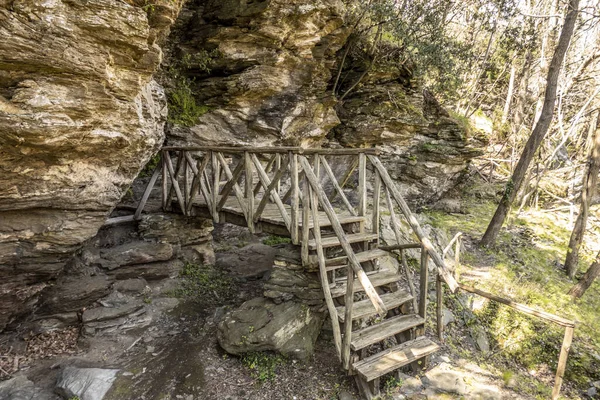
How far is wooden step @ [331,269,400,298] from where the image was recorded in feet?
14.7

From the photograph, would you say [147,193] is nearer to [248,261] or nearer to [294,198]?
[248,261]

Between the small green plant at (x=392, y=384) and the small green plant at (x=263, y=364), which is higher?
the small green plant at (x=392, y=384)

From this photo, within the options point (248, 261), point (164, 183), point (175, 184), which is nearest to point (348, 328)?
point (248, 261)

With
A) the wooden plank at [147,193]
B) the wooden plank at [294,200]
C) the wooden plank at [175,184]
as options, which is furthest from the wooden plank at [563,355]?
the wooden plank at [147,193]

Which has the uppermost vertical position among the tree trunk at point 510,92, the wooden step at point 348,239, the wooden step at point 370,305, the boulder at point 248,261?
the tree trunk at point 510,92

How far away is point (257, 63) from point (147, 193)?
13.0 ft

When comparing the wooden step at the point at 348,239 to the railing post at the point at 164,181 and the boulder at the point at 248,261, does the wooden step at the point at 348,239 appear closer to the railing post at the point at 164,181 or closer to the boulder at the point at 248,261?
the boulder at the point at 248,261

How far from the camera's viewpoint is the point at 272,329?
4.61 meters

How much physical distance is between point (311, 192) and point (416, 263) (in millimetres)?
3969

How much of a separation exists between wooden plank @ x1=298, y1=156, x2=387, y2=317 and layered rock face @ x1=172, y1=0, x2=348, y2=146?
3690 mm

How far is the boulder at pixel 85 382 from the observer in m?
3.92

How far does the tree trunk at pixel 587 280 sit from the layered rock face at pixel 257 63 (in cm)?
823

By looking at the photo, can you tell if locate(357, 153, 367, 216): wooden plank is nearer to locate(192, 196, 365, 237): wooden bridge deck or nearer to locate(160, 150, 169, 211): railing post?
locate(192, 196, 365, 237): wooden bridge deck

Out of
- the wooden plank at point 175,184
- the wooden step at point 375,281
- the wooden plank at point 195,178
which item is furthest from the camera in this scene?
the wooden plank at point 175,184
